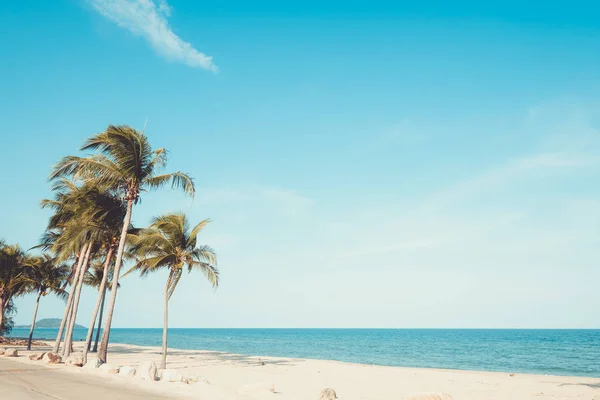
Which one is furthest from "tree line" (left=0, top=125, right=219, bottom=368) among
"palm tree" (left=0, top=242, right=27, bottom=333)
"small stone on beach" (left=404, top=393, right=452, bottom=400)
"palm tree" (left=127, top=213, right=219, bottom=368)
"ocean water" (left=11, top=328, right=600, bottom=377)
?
"ocean water" (left=11, top=328, right=600, bottom=377)

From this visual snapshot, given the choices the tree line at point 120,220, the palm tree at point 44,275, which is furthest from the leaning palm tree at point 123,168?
the palm tree at point 44,275

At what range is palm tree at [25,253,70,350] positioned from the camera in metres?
34.0

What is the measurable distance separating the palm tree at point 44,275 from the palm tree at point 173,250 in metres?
18.8

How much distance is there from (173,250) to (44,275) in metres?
22.1

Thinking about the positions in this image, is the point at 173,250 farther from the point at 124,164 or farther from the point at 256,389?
the point at 256,389

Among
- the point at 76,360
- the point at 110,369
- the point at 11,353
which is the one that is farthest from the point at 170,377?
the point at 11,353

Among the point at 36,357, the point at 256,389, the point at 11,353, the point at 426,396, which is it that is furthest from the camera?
the point at 11,353

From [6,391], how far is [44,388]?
866 millimetres

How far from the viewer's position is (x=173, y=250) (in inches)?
769

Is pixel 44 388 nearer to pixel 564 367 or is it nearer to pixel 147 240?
pixel 147 240

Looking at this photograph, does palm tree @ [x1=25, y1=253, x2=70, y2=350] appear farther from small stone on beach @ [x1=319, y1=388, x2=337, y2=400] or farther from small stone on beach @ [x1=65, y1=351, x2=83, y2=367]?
small stone on beach @ [x1=319, y1=388, x2=337, y2=400]

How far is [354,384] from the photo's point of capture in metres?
18.5

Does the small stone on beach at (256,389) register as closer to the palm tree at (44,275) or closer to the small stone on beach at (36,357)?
the small stone on beach at (36,357)

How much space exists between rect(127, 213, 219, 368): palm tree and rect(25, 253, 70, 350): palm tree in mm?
18756
